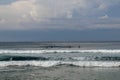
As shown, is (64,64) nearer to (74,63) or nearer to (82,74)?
(74,63)

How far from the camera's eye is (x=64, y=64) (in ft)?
116

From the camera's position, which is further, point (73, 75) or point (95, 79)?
point (73, 75)

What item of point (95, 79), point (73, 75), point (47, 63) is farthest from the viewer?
point (47, 63)

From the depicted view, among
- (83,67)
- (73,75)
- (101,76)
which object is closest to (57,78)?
(73,75)

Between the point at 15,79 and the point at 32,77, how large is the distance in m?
1.41

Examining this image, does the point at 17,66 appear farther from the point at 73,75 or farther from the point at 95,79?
the point at 95,79

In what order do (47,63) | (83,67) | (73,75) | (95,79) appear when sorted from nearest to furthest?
(95,79) < (73,75) < (83,67) < (47,63)

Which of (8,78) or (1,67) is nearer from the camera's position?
(8,78)

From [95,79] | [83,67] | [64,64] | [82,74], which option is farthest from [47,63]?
[95,79]

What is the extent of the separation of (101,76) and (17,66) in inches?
437

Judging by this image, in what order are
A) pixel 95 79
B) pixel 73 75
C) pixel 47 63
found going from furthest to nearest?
pixel 47 63
pixel 73 75
pixel 95 79

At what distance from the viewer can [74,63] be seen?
35250mm

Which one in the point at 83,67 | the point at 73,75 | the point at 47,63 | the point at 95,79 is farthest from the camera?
the point at 47,63

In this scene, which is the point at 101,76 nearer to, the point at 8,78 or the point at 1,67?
the point at 8,78
